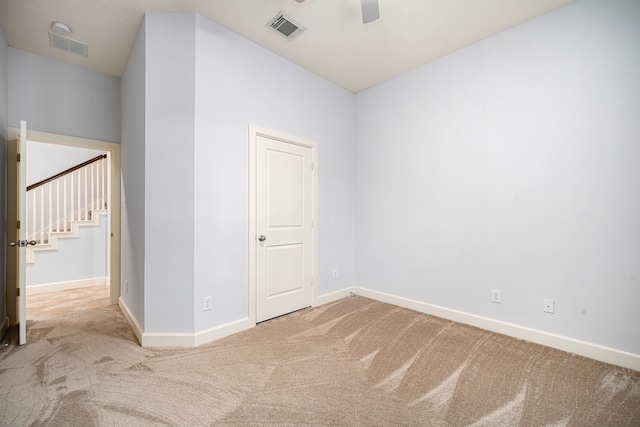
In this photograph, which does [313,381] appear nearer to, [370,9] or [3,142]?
[370,9]

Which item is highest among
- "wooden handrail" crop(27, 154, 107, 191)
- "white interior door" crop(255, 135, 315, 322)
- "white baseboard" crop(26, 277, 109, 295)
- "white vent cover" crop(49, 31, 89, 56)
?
"white vent cover" crop(49, 31, 89, 56)

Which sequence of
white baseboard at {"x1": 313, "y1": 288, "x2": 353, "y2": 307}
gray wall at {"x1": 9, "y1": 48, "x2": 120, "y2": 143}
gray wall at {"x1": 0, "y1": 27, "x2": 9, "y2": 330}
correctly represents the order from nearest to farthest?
gray wall at {"x1": 0, "y1": 27, "x2": 9, "y2": 330}, gray wall at {"x1": 9, "y1": 48, "x2": 120, "y2": 143}, white baseboard at {"x1": 313, "y1": 288, "x2": 353, "y2": 307}

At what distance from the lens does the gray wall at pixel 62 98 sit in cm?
298

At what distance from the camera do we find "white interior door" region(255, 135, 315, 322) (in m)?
3.01

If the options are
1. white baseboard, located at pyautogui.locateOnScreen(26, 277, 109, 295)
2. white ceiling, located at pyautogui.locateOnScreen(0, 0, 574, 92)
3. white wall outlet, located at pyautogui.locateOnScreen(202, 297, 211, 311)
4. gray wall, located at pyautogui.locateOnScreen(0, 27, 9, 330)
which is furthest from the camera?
white baseboard, located at pyautogui.locateOnScreen(26, 277, 109, 295)

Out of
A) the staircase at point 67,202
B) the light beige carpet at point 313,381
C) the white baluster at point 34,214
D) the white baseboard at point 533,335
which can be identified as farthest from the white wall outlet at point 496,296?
the white baluster at point 34,214

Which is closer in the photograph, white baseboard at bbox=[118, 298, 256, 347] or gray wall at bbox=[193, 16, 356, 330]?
white baseboard at bbox=[118, 298, 256, 347]

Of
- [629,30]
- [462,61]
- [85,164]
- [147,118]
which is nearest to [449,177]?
[462,61]

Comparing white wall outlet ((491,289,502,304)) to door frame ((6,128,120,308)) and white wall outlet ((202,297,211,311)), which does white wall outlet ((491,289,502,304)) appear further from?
door frame ((6,128,120,308))

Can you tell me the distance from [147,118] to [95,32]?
1145 millimetres

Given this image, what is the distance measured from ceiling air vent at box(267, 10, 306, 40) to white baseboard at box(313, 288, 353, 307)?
2.97 m

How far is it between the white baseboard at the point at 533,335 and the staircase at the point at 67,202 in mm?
5134

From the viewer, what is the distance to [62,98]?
3.22 m

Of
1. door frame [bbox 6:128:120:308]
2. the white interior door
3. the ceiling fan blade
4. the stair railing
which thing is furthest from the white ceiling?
the stair railing
